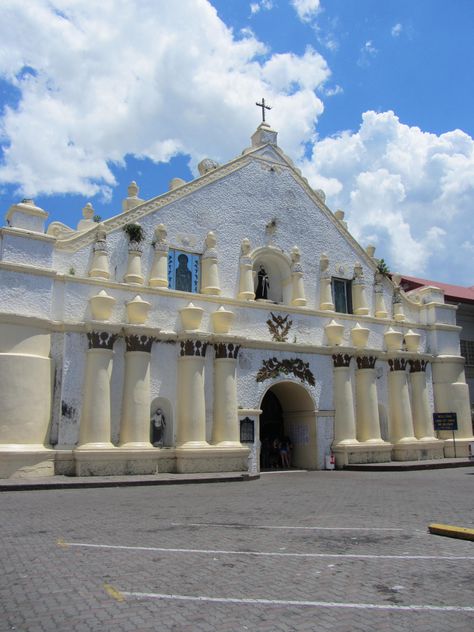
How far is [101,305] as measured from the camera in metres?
18.4

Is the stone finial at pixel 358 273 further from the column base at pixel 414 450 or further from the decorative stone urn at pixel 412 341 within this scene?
the column base at pixel 414 450

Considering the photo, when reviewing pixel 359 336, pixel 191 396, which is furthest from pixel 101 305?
pixel 359 336

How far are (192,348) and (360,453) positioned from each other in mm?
8033

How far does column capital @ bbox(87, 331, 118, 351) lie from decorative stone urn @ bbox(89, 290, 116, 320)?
1.82 ft

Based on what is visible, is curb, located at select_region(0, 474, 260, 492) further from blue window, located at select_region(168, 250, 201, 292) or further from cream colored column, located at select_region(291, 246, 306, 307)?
cream colored column, located at select_region(291, 246, 306, 307)

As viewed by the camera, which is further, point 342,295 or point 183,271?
point 342,295

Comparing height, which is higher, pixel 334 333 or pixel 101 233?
pixel 101 233

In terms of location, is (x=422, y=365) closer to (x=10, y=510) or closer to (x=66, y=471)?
(x=66, y=471)

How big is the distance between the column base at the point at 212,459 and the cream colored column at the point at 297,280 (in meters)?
6.50

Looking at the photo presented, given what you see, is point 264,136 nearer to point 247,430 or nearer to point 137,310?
point 137,310

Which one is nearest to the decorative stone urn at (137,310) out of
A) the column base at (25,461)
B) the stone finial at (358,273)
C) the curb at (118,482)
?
the column base at (25,461)

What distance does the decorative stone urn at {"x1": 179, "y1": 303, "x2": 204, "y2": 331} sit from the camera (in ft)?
65.6

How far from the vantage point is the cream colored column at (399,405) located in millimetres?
24281

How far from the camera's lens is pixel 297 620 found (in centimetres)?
456
